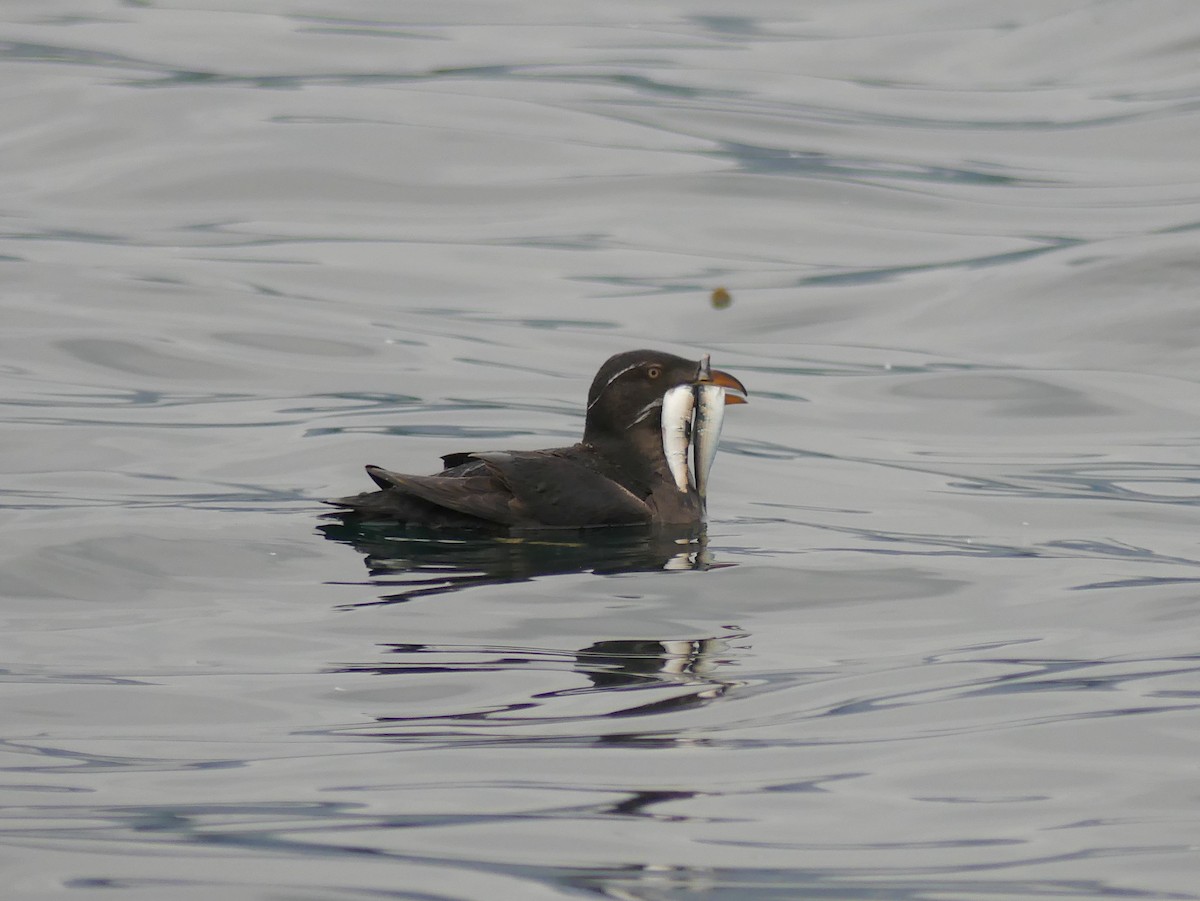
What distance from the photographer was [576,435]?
12070mm

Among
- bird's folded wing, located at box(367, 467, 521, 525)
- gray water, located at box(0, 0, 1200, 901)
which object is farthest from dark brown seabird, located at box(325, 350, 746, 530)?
gray water, located at box(0, 0, 1200, 901)

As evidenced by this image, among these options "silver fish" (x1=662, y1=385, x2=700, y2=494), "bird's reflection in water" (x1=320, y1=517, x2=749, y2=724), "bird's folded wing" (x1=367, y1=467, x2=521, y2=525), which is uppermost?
"silver fish" (x1=662, y1=385, x2=700, y2=494)

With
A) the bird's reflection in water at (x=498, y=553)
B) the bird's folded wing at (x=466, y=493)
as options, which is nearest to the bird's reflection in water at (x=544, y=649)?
the bird's reflection in water at (x=498, y=553)

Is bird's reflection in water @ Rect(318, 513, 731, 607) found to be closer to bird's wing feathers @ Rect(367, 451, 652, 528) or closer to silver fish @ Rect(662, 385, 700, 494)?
bird's wing feathers @ Rect(367, 451, 652, 528)

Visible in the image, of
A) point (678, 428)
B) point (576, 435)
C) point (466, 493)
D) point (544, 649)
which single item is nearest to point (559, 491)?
point (466, 493)

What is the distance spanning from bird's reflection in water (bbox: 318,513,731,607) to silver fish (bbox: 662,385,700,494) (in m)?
0.28

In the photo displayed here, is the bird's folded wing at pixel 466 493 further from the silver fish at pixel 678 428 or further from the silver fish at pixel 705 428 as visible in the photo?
the silver fish at pixel 705 428

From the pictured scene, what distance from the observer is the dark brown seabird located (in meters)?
9.16

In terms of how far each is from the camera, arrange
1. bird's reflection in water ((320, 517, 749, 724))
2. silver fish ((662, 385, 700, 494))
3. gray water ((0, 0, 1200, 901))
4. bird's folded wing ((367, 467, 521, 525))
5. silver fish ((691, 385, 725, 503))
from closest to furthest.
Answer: gray water ((0, 0, 1200, 901)), bird's reflection in water ((320, 517, 749, 724)), bird's folded wing ((367, 467, 521, 525)), silver fish ((662, 385, 700, 494)), silver fish ((691, 385, 725, 503))

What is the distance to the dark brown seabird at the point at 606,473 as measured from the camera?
30.1ft

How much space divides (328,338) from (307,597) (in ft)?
22.2

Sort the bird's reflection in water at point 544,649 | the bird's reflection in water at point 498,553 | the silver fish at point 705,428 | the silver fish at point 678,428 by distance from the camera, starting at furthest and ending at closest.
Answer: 1. the silver fish at point 705,428
2. the silver fish at point 678,428
3. the bird's reflection in water at point 498,553
4. the bird's reflection in water at point 544,649

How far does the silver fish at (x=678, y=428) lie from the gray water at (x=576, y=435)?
16.6 inches

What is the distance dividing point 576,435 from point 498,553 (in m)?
3.14
